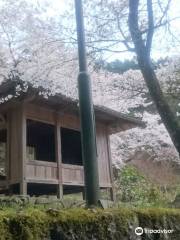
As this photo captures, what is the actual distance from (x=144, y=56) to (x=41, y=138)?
11293 mm

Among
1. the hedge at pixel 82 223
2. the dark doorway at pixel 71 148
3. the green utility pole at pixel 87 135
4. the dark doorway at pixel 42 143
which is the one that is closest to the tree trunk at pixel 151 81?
the hedge at pixel 82 223

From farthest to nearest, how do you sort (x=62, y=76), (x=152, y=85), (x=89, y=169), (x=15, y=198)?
(x=62, y=76), (x=15, y=198), (x=152, y=85), (x=89, y=169)

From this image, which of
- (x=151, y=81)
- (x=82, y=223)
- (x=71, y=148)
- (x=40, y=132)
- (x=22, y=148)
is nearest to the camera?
(x=82, y=223)

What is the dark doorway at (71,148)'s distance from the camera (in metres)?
17.5

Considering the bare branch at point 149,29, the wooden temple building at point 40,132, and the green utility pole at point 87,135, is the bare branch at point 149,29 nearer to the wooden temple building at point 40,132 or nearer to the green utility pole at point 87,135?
the green utility pole at point 87,135

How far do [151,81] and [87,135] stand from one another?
10.2ft

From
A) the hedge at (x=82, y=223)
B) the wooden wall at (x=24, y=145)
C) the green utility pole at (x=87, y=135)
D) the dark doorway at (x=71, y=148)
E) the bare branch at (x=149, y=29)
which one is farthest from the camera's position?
the dark doorway at (x=71, y=148)

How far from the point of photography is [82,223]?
3395 millimetres

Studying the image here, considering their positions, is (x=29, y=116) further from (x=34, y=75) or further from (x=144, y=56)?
(x=144, y=56)

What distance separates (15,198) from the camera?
10.1 metres

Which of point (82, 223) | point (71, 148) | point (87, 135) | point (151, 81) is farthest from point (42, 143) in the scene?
point (82, 223)

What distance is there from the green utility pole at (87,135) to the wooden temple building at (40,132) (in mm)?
6957

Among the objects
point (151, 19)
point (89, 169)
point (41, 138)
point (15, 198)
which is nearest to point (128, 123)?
point (41, 138)

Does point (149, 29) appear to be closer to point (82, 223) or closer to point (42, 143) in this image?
point (82, 223)
